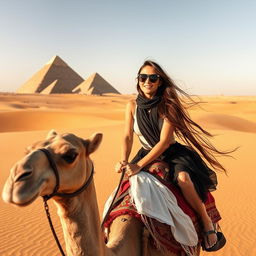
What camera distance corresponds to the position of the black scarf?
3.02 metres

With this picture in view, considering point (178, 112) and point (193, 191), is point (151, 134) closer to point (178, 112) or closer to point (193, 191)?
point (178, 112)

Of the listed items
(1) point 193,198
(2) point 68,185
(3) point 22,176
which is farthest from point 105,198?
(3) point 22,176

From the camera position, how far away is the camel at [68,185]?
1435 mm

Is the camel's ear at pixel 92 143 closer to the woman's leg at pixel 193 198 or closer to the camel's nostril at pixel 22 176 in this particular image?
the camel's nostril at pixel 22 176

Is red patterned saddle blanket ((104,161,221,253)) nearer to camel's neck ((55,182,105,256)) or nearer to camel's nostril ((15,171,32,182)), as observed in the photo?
camel's neck ((55,182,105,256))

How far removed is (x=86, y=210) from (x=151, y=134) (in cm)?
134

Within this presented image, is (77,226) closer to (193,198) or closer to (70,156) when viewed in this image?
(70,156)

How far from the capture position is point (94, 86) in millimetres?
107500

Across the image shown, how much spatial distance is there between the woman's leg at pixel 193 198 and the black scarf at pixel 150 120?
42 centimetres

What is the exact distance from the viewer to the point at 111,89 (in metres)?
118

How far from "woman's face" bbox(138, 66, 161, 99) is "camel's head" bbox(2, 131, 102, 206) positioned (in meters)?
1.32

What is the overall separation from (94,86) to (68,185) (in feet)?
352

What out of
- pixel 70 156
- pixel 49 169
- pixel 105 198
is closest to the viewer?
pixel 49 169

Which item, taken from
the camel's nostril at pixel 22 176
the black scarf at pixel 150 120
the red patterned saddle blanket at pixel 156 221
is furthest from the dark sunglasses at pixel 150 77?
the camel's nostril at pixel 22 176
